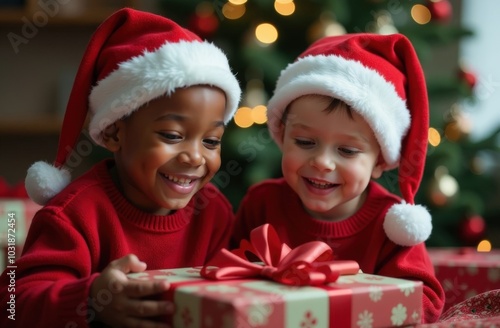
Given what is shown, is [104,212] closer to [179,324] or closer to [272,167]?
[179,324]

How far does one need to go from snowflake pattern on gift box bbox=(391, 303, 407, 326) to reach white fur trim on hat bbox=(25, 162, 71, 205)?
596 mm

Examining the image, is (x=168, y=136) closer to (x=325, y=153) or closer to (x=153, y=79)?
(x=153, y=79)

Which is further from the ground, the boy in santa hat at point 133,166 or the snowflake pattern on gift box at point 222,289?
the boy in santa hat at point 133,166

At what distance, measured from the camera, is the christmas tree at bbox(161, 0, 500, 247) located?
90.2 inches

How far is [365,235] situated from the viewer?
4.13 feet

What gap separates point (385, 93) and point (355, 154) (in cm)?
12

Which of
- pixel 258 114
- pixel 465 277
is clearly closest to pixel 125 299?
pixel 465 277

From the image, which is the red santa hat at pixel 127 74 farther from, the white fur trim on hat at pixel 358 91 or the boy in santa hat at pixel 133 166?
the white fur trim on hat at pixel 358 91

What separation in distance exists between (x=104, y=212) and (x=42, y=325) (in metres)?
0.22

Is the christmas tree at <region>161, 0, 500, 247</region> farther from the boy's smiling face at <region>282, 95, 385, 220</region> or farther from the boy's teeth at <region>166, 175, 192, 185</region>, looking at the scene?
the boy's teeth at <region>166, 175, 192, 185</region>

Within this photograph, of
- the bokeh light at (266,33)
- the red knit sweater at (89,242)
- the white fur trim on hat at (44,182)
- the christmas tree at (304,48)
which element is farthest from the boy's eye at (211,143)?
the bokeh light at (266,33)

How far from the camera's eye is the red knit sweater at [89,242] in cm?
94

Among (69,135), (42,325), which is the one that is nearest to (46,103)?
(69,135)

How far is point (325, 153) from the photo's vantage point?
1183mm
